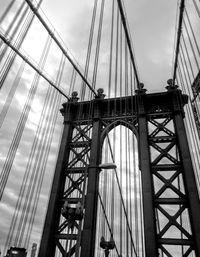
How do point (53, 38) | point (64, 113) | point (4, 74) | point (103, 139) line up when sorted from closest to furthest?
1. point (4, 74)
2. point (53, 38)
3. point (103, 139)
4. point (64, 113)

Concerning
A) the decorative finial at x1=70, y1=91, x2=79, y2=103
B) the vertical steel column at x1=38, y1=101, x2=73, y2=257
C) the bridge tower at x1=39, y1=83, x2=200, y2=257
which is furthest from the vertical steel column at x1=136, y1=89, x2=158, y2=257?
the vertical steel column at x1=38, y1=101, x2=73, y2=257

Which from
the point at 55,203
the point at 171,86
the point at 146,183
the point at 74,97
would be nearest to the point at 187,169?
the point at 146,183

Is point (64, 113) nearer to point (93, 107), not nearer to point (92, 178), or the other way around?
point (93, 107)

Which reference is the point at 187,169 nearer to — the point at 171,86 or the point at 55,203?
the point at 171,86

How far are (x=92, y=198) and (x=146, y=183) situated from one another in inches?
96.4

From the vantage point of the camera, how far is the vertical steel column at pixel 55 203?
27.7ft

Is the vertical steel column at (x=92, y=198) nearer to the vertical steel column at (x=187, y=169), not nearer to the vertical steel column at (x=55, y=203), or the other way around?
the vertical steel column at (x=55, y=203)

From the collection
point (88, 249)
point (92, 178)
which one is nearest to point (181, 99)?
point (92, 178)

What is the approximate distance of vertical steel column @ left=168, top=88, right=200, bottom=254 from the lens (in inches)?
290

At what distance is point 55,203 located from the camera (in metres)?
9.26

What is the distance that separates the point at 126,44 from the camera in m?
9.25

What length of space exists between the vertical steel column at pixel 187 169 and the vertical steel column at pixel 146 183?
4.66 ft

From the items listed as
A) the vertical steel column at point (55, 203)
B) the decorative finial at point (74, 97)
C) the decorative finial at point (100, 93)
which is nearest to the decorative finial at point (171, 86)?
the decorative finial at point (100, 93)

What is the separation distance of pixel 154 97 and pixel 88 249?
791 centimetres
